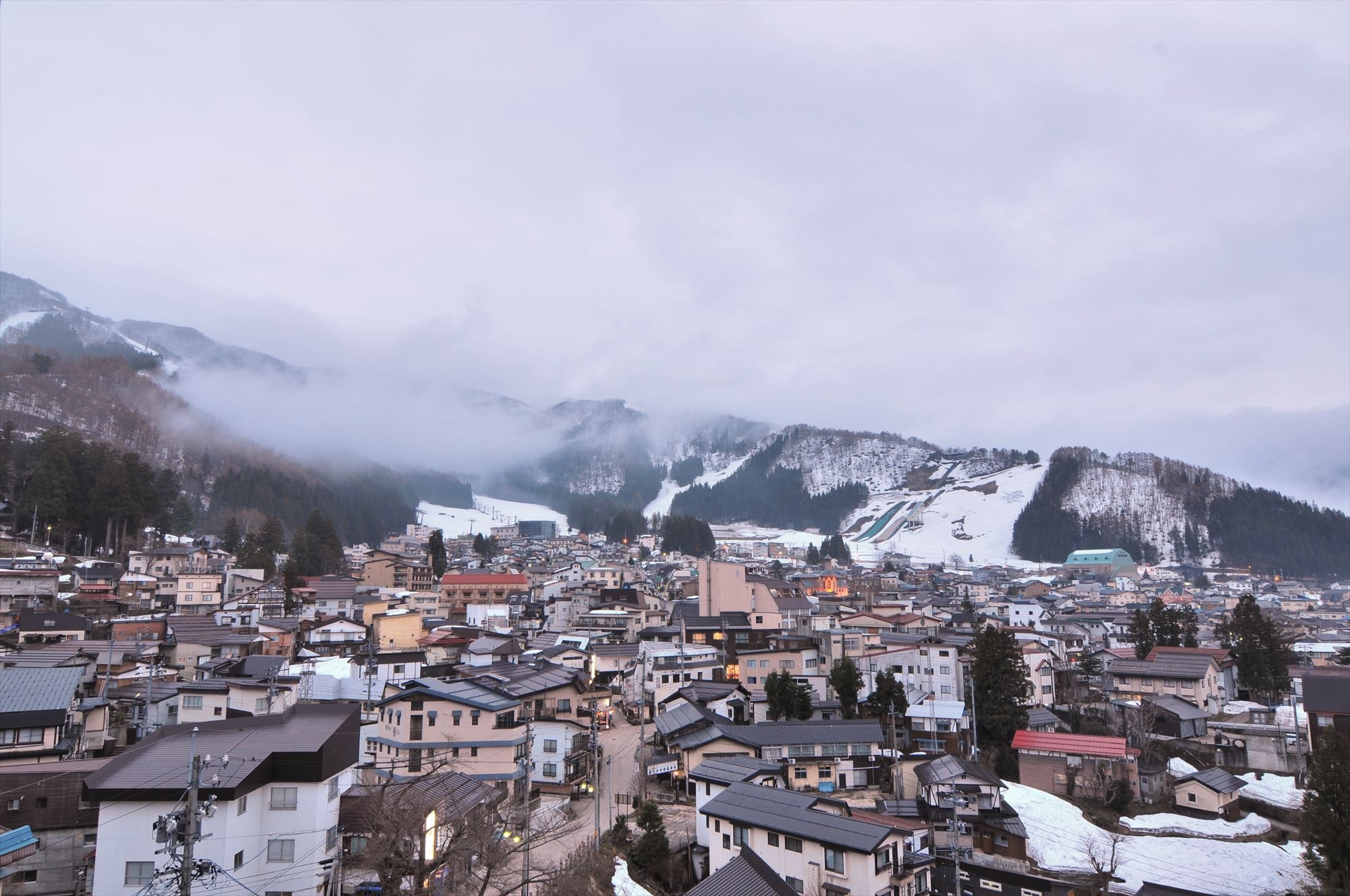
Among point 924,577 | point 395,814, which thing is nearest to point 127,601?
point 395,814

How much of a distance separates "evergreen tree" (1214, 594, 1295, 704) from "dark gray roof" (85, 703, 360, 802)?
43723mm

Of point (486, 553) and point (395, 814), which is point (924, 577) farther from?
point (395, 814)

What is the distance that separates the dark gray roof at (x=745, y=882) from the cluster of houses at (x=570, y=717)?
6 centimetres

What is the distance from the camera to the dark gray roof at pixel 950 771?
2395cm

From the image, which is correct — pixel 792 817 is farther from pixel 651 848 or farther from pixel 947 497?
pixel 947 497

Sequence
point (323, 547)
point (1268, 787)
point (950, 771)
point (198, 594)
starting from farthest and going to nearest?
point (323, 547), point (198, 594), point (1268, 787), point (950, 771)

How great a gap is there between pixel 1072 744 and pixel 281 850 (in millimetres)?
25850

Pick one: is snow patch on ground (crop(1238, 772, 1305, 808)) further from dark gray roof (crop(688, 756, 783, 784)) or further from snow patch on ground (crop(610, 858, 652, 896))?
snow patch on ground (crop(610, 858, 652, 896))

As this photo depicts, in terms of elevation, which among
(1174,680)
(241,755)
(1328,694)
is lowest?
(1174,680)

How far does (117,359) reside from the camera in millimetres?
125312

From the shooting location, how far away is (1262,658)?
39.8m

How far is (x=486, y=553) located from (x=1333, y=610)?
3796 inches

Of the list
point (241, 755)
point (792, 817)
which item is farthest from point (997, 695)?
point (241, 755)

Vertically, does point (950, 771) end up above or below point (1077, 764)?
above
